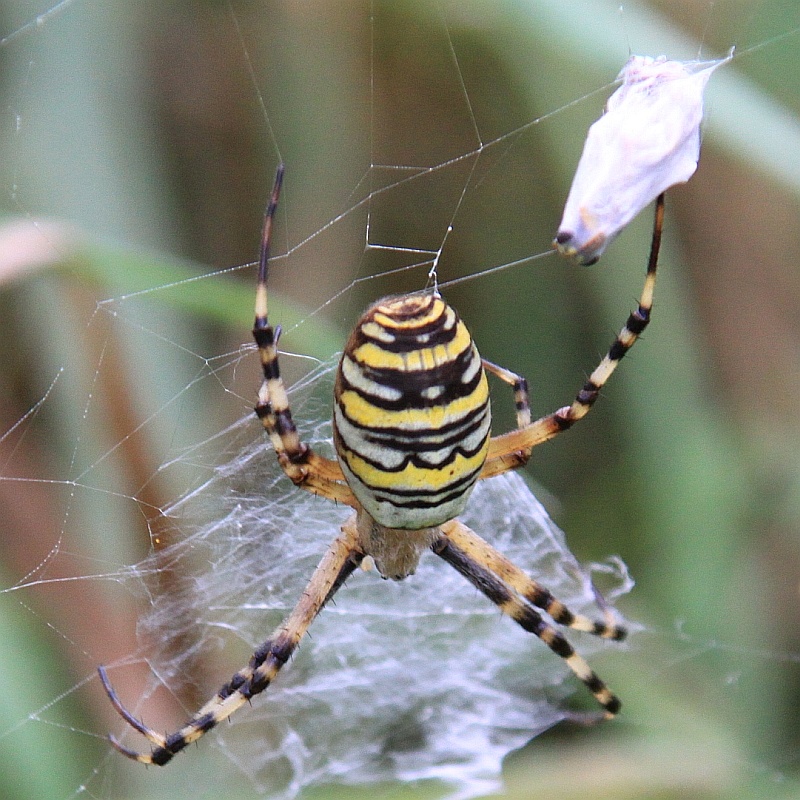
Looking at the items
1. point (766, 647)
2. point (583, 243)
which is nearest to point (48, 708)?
point (583, 243)

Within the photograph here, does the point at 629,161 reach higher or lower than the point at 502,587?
higher

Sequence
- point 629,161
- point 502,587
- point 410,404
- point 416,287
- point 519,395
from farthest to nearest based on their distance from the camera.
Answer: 1. point 416,287
2. point 502,587
3. point 519,395
4. point 410,404
5. point 629,161

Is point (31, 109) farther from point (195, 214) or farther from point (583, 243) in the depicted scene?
point (583, 243)

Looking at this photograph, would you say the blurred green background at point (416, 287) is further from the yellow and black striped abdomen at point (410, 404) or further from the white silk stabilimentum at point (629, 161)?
the white silk stabilimentum at point (629, 161)

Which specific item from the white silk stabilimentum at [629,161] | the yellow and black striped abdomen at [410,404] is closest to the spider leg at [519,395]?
the yellow and black striped abdomen at [410,404]

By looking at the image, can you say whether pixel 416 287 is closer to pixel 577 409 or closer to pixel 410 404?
pixel 577 409

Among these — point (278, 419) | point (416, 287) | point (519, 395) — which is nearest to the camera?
point (278, 419)

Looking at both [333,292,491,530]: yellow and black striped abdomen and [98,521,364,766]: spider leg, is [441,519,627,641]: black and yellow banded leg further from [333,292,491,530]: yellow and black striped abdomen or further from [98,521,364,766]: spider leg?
[333,292,491,530]: yellow and black striped abdomen

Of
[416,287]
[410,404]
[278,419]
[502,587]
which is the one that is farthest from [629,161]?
[502,587]
